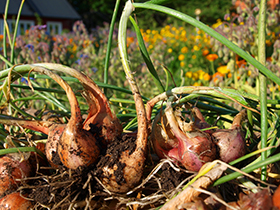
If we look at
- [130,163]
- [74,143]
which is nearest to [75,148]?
[74,143]

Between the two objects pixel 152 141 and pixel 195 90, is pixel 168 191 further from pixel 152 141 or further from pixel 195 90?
pixel 195 90

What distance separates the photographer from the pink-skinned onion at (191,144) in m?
0.50

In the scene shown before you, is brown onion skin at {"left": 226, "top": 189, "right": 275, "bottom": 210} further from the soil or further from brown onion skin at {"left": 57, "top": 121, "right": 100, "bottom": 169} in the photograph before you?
brown onion skin at {"left": 57, "top": 121, "right": 100, "bottom": 169}

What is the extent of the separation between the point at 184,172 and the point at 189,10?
1159 centimetres

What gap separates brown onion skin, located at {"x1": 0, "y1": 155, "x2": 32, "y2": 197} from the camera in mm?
582

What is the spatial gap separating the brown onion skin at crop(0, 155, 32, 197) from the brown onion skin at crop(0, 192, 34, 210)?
26mm

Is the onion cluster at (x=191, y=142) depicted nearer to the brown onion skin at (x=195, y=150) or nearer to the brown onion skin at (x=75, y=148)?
the brown onion skin at (x=195, y=150)

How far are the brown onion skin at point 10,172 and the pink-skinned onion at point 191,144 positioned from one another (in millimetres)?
382

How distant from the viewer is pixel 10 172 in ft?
1.92

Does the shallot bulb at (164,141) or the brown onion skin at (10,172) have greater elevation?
the shallot bulb at (164,141)

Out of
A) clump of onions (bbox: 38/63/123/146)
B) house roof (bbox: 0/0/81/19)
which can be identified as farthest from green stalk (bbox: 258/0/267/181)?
house roof (bbox: 0/0/81/19)

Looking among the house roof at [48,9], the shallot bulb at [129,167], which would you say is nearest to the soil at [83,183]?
the shallot bulb at [129,167]

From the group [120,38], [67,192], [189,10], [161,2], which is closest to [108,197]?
[67,192]

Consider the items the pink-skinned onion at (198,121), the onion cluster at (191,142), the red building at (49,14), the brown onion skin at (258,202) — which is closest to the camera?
the brown onion skin at (258,202)
